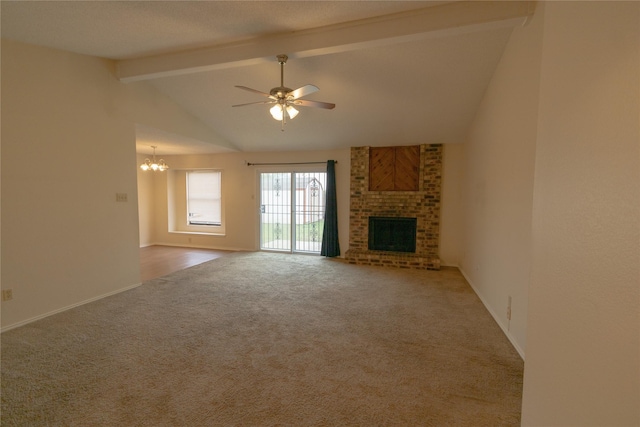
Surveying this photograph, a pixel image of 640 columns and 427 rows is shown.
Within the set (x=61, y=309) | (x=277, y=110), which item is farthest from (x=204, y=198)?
(x=277, y=110)

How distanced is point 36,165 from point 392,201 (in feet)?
17.0

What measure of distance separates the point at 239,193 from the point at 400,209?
373 cm

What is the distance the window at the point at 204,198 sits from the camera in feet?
23.9

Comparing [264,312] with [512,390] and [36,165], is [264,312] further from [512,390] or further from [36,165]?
[36,165]

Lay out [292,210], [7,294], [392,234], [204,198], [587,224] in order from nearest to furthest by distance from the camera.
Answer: [587,224]
[7,294]
[392,234]
[292,210]
[204,198]

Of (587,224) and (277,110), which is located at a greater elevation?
(277,110)

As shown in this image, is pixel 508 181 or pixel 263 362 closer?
pixel 263 362

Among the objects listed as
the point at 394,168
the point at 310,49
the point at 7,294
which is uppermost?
the point at 310,49

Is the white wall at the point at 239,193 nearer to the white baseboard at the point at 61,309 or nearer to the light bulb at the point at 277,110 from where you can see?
the white baseboard at the point at 61,309

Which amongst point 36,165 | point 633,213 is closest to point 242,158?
point 36,165

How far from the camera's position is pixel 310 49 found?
281cm

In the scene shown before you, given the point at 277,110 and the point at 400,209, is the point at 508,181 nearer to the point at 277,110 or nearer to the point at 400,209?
the point at 277,110

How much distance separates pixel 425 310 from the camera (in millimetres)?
3328

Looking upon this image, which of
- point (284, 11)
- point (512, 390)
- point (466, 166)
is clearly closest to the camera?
point (512, 390)
